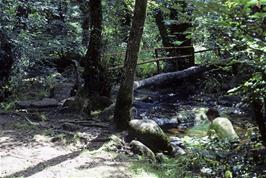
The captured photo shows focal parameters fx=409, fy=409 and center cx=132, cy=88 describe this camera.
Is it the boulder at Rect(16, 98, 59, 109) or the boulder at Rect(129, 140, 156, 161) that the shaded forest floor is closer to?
the boulder at Rect(16, 98, 59, 109)

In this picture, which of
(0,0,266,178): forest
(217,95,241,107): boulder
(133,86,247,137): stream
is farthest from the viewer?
(217,95,241,107): boulder

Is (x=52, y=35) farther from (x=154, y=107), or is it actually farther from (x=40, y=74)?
(x=154, y=107)

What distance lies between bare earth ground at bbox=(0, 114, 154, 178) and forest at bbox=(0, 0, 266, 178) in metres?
0.02

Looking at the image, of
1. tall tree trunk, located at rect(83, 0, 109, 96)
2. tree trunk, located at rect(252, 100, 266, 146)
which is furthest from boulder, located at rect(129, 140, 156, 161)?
tall tree trunk, located at rect(83, 0, 109, 96)

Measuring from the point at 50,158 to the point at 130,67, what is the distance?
262cm

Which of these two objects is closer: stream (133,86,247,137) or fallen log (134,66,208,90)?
stream (133,86,247,137)

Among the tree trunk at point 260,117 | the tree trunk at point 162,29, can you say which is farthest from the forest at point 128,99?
the tree trunk at point 162,29

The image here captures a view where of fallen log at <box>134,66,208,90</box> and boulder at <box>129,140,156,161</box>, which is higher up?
fallen log at <box>134,66,208,90</box>

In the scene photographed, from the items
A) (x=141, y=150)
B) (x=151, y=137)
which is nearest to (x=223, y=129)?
(x=151, y=137)

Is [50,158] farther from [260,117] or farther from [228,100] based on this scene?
[228,100]

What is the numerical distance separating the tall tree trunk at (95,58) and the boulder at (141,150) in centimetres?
337

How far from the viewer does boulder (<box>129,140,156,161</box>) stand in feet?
25.0

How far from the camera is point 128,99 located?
8859 mm

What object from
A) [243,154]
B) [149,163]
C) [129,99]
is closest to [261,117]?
[243,154]
